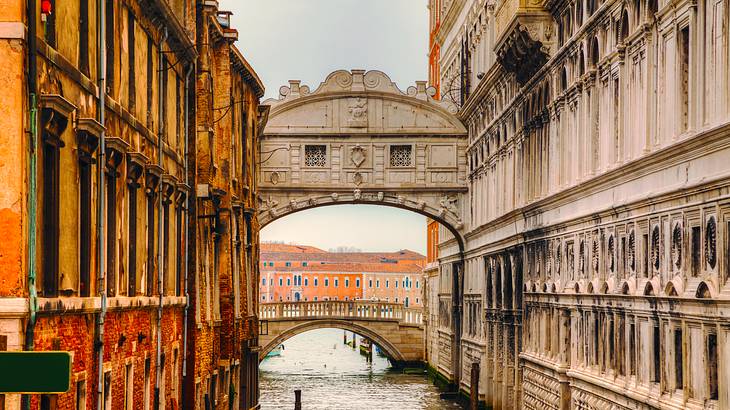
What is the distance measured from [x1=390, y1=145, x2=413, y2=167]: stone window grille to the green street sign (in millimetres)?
28052

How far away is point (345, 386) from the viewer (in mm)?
47594

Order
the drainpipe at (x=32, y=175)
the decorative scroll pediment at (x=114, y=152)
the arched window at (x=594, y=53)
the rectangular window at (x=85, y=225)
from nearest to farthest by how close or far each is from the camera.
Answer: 1. the drainpipe at (x=32, y=175)
2. the rectangular window at (x=85, y=225)
3. the decorative scroll pediment at (x=114, y=152)
4. the arched window at (x=594, y=53)

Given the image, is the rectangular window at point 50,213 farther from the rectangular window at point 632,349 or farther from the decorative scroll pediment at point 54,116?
the rectangular window at point 632,349

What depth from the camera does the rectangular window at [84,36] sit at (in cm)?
1201

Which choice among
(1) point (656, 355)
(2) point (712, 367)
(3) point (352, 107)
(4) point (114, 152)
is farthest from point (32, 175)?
(3) point (352, 107)

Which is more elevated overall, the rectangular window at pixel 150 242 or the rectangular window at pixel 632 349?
the rectangular window at pixel 150 242

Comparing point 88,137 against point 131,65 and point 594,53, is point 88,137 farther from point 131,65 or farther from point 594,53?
point 594,53

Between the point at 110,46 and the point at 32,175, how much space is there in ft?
12.5

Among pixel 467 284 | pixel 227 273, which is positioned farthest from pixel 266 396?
pixel 227 273

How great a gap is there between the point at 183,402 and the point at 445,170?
18.6m

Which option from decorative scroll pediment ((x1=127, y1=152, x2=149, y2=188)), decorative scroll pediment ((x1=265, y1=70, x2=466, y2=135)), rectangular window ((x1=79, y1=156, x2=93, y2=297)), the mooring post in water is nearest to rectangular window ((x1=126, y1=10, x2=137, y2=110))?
decorative scroll pediment ((x1=127, y1=152, x2=149, y2=188))

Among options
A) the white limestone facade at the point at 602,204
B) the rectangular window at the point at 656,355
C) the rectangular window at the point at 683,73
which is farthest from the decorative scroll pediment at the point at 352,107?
the rectangular window at the point at 683,73

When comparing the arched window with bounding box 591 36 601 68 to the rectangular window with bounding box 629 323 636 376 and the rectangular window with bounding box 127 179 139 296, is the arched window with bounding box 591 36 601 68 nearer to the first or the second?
the rectangular window with bounding box 629 323 636 376

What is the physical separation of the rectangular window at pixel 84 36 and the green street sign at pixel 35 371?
173 inches
